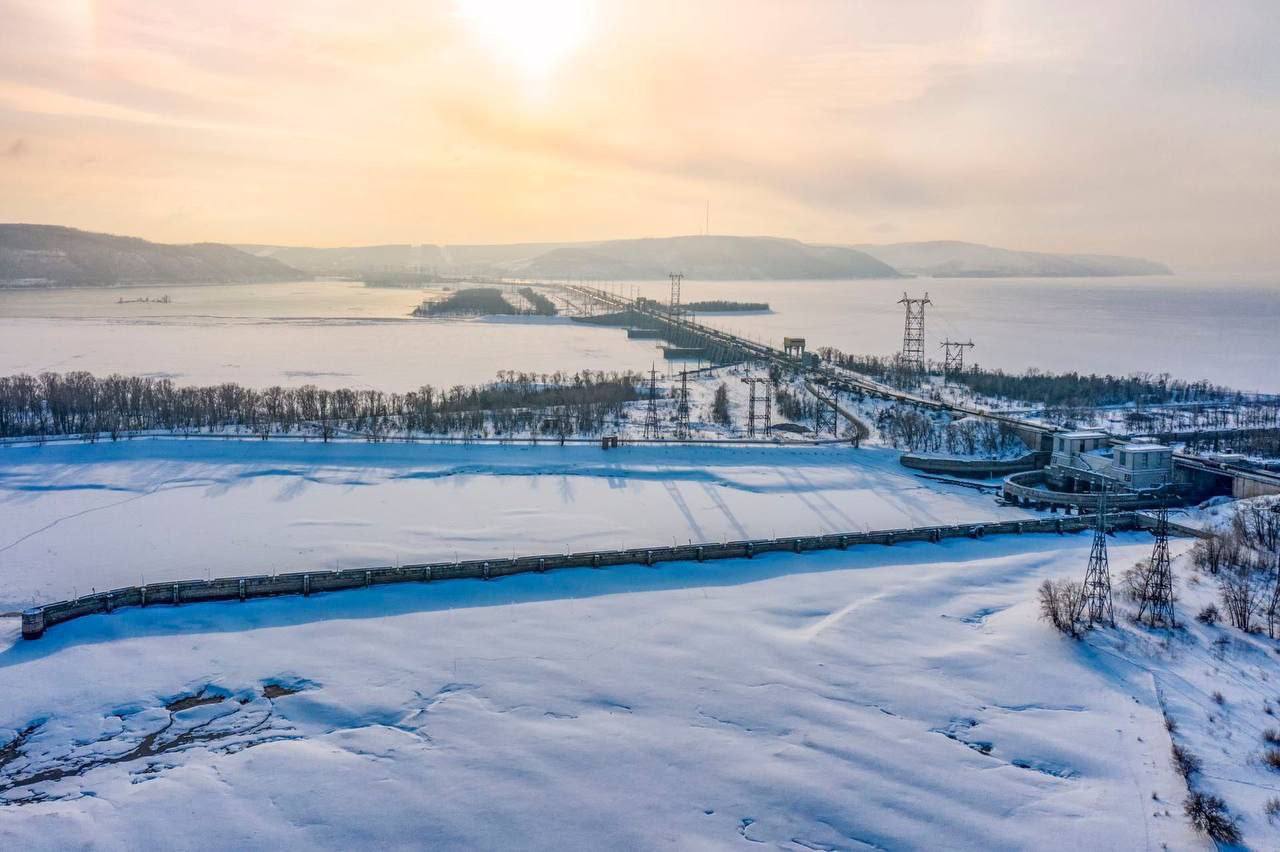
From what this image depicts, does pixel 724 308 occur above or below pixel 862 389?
above

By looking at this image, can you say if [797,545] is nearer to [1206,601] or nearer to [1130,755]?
[1206,601]

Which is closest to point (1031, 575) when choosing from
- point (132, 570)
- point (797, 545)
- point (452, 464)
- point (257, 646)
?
point (797, 545)

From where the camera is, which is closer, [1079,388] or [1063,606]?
[1063,606]

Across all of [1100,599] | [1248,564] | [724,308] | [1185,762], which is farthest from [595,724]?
[724,308]

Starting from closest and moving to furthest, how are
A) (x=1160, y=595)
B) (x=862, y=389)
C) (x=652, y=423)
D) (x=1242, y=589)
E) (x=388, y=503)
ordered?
(x=1160, y=595), (x=1242, y=589), (x=388, y=503), (x=652, y=423), (x=862, y=389)

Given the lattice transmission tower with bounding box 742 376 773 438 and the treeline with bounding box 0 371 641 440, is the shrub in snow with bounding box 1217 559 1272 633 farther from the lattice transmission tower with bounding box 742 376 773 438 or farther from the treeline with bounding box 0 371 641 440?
the treeline with bounding box 0 371 641 440

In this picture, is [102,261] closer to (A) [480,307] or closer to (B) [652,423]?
(A) [480,307]
